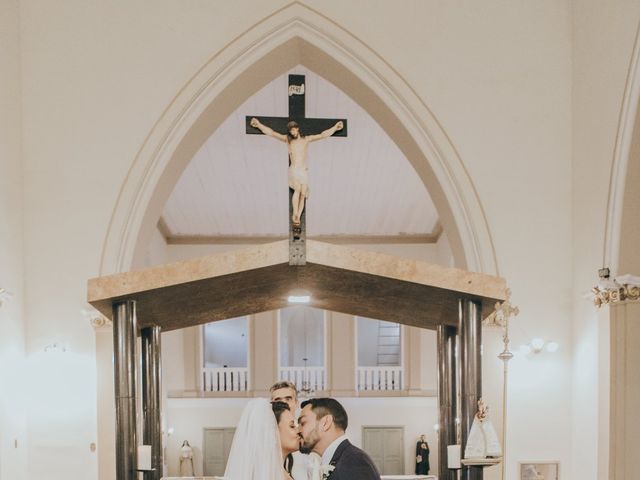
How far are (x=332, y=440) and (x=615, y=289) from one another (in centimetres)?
366

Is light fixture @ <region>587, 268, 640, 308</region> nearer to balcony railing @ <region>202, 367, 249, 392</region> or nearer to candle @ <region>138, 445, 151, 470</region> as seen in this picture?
candle @ <region>138, 445, 151, 470</region>

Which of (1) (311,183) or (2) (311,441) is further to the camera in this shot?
(1) (311,183)

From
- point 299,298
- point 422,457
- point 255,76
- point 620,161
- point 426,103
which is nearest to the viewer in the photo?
point 299,298

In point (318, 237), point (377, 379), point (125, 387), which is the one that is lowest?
point (377, 379)

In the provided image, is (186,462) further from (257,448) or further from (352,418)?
(257,448)

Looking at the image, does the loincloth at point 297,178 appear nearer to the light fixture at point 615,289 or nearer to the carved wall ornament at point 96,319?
the light fixture at point 615,289

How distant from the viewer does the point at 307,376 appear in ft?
60.4

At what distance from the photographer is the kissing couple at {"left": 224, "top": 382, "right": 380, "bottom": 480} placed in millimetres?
4484

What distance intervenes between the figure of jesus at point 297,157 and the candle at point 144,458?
6.12 ft

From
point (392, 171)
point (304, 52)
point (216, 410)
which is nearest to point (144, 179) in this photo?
point (304, 52)

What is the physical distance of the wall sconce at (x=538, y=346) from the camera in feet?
27.8

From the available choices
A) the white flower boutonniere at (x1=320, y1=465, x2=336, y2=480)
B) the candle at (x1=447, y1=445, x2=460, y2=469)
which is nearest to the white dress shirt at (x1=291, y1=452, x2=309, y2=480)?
the white flower boutonniere at (x1=320, y1=465, x2=336, y2=480)

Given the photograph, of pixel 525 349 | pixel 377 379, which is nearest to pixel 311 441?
pixel 525 349

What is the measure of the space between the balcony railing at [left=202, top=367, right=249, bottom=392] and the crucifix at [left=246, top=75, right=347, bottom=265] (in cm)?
1340
